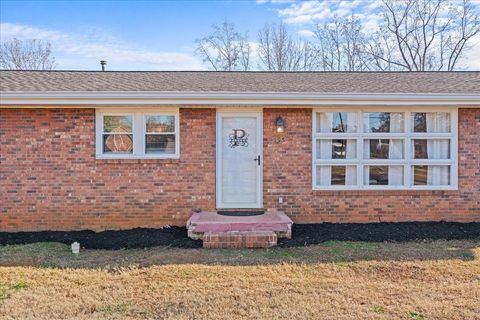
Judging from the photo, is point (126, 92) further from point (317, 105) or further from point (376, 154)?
point (376, 154)

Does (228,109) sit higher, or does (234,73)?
(234,73)

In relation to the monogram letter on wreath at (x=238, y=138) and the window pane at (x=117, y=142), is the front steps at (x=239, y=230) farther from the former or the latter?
the window pane at (x=117, y=142)

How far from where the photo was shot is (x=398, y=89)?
26.0 feet

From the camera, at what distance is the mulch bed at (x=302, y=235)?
6.62 metres

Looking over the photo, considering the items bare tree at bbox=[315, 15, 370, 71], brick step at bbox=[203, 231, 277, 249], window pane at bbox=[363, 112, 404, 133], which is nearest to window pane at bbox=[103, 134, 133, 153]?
brick step at bbox=[203, 231, 277, 249]

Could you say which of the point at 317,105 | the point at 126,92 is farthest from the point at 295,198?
the point at 126,92

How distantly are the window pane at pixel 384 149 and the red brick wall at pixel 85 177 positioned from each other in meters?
3.21

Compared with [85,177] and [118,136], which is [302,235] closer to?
[118,136]

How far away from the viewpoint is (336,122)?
785cm

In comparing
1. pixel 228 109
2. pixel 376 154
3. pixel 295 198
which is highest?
pixel 228 109

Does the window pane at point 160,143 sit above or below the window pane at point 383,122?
below

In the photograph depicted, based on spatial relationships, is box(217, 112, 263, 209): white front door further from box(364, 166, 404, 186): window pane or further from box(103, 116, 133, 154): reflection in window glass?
box(364, 166, 404, 186): window pane

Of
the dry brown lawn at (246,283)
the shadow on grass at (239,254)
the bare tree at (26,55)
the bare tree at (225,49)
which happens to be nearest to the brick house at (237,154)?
the shadow on grass at (239,254)

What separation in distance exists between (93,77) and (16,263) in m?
4.98
